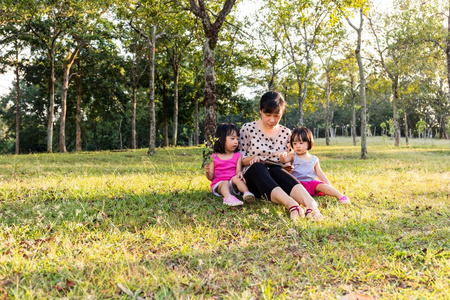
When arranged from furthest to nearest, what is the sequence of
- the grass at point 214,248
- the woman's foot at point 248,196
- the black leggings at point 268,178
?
the woman's foot at point 248,196
the black leggings at point 268,178
the grass at point 214,248

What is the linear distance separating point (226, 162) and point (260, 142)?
2.16 feet

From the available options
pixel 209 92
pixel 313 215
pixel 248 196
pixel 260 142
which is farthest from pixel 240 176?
pixel 209 92

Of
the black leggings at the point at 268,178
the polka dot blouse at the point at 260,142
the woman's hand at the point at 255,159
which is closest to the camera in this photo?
the black leggings at the point at 268,178

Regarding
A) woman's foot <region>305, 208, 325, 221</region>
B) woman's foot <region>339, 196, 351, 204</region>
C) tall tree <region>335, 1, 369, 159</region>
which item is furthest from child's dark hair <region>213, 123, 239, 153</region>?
tall tree <region>335, 1, 369, 159</region>

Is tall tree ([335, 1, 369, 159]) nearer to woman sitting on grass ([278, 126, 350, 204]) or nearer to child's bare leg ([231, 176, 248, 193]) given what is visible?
woman sitting on grass ([278, 126, 350, 204])

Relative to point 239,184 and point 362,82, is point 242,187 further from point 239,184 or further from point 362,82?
point 362,82

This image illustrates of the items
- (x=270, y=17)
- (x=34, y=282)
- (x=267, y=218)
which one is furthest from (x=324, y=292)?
(x=270, y=17)

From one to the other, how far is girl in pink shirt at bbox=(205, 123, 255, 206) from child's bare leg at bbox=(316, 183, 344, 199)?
1.38 meters

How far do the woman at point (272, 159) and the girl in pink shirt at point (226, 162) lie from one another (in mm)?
182

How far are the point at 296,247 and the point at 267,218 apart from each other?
102 cm

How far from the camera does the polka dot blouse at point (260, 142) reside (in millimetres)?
5246

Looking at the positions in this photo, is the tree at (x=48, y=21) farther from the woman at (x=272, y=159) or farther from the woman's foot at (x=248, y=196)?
the woman's foot at (x=248, y=196)

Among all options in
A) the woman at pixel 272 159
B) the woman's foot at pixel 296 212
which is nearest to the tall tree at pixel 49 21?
the woman at pixel 272 159

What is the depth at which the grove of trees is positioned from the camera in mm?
11000
